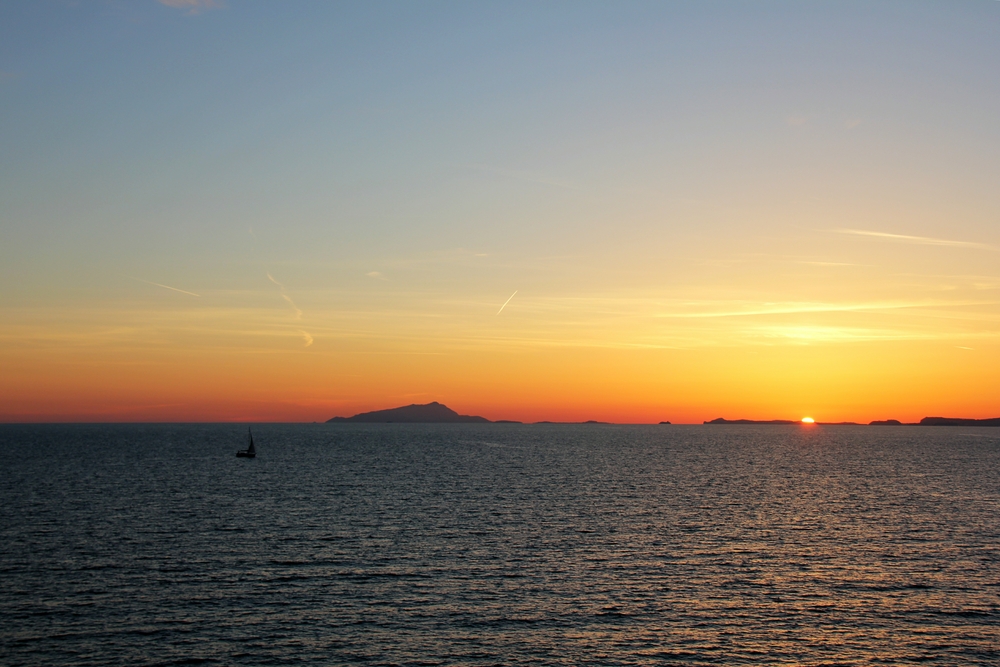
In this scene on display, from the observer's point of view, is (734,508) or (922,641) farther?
(734,508)

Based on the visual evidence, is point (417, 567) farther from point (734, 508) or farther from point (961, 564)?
point (734, 508)

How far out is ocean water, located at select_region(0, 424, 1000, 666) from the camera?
39.3 meters

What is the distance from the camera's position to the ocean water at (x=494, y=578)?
39312 millimetres

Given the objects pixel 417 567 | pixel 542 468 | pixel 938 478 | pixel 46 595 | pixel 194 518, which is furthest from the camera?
pixel 542 468

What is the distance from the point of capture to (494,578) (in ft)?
173

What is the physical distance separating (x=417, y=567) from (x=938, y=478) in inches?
4668

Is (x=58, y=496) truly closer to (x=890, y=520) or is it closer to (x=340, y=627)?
(x=340, y=627)

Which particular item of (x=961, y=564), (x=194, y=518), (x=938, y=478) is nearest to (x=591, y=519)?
(x=961, y=564)

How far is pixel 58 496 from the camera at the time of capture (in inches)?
3777

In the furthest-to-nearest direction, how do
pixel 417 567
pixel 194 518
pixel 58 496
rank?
pixel 58 496 → pixel 194 518 → pixel 417 567

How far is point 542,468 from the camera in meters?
158

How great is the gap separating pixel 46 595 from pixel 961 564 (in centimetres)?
6356

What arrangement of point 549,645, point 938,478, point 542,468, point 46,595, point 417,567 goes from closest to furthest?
point 549,645
point 46,595
point 417,567
point 938,478
point 542,468

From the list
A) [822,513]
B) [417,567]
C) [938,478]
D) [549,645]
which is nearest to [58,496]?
[417,567]
